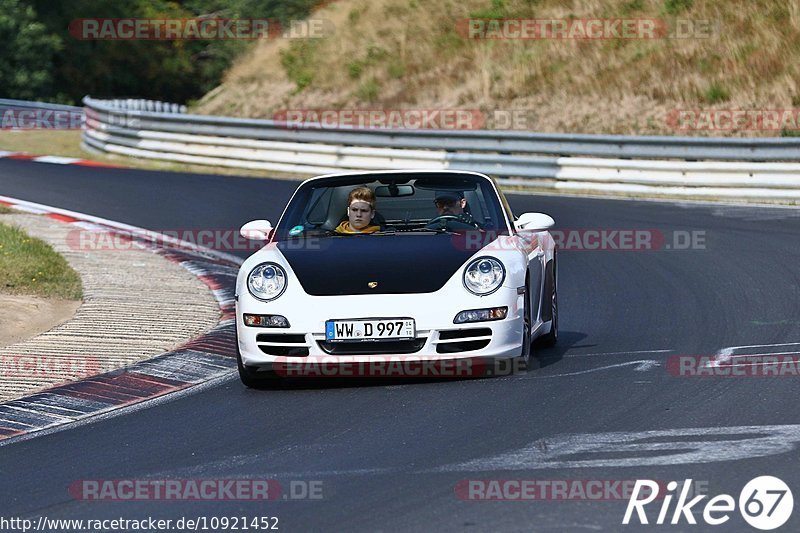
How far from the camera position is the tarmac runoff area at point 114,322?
29.7ft

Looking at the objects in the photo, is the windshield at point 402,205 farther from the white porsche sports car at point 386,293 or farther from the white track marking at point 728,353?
the white track marking at point 728,353

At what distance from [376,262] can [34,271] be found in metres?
5.05

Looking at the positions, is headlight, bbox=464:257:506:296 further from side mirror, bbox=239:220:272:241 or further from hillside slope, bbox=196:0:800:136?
Answer: hillside slope, bbox=196:0:800:136

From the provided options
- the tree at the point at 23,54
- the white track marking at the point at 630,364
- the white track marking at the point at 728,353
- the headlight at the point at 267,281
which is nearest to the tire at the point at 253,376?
the headlight at the point at 267,281

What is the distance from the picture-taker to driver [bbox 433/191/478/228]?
9250 millimetres

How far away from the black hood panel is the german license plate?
0.18 meters

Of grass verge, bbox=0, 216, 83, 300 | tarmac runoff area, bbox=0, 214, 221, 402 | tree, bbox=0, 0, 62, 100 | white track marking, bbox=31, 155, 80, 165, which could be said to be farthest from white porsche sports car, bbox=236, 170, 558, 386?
tree, bbox=0, 0, 62, 100

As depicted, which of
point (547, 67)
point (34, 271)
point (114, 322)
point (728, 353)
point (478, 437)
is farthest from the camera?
point (547, 67)

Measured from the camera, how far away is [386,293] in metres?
8.04

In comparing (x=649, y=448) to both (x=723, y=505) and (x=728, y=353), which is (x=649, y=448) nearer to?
(x=723, y=505)

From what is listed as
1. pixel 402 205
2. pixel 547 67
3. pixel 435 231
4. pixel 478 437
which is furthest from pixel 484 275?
pixel 547 67

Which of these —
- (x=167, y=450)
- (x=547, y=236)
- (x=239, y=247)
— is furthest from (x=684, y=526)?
(x=239, y=247)

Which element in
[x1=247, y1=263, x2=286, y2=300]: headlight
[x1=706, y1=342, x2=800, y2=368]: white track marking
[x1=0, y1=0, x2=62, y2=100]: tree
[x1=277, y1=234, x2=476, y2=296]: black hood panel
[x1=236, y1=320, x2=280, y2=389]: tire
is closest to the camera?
[x1=277, y1=234, x2=476, y2=296]: black hood panel

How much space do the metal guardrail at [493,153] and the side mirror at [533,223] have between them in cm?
1108
